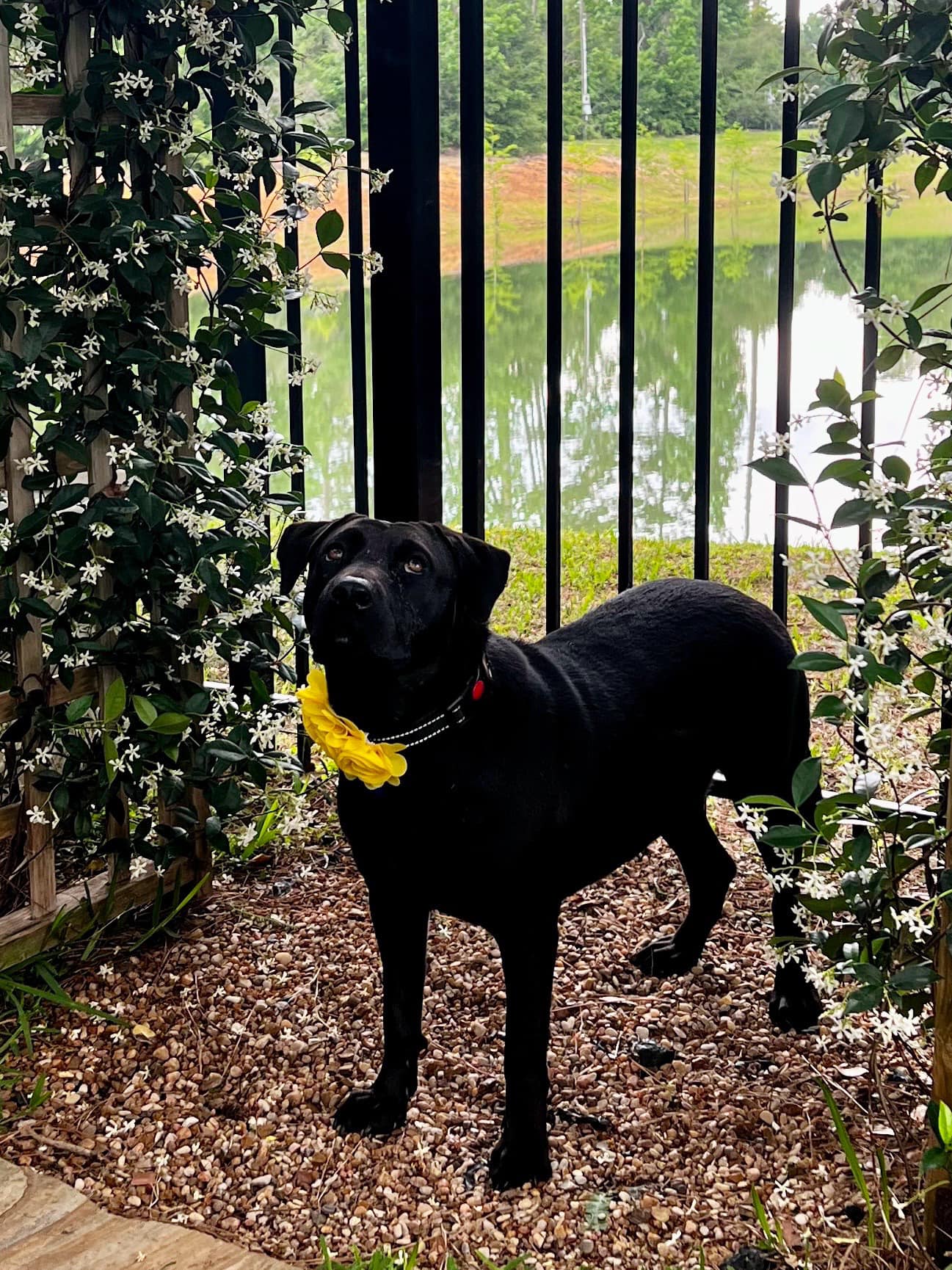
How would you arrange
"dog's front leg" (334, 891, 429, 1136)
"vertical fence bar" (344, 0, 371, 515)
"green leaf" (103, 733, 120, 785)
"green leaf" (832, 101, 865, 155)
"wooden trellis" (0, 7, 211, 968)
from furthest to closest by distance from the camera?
"vertical fence bar" (344, 0, 371, 515) < "green leaf" (103, 733, 120, 785) < "wooden trellis" (0, 7, 211, 968) < "dog's front leg" (334, 891, 429, 1136) < "green leaf" (832, 101, 865, 155)

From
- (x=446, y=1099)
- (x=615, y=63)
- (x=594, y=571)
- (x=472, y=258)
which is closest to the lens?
(x=446, y=1099)

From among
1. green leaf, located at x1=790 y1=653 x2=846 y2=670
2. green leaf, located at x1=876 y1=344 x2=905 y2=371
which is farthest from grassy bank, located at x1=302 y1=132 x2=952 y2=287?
green leaf, located at x1=790 y1=653 x2=846 y2=670

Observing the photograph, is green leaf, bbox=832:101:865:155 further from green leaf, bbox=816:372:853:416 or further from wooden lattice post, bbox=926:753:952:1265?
wooden lattice post, bbox=926:753:952:1265

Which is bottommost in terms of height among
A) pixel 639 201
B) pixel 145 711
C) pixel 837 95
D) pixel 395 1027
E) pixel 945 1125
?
pixel 395 1027

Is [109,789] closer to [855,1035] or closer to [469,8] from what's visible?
[855,1035]

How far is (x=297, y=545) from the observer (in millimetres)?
2277

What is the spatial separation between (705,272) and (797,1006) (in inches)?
63.5

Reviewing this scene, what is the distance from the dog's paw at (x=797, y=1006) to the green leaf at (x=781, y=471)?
1.15 m

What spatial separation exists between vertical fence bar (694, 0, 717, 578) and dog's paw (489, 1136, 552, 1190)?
4.68 feet

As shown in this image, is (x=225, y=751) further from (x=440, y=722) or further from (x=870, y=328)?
(x=870, y=328)

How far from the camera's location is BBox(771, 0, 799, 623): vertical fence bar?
114 inches

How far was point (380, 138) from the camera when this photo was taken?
3.04 meters

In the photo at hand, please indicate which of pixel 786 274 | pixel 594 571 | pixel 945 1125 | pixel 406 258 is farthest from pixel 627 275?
pixel 594 571

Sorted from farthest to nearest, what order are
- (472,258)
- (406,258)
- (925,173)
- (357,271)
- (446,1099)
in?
(357,271), (472,258), (406,258), (446,1099), (925,173)
